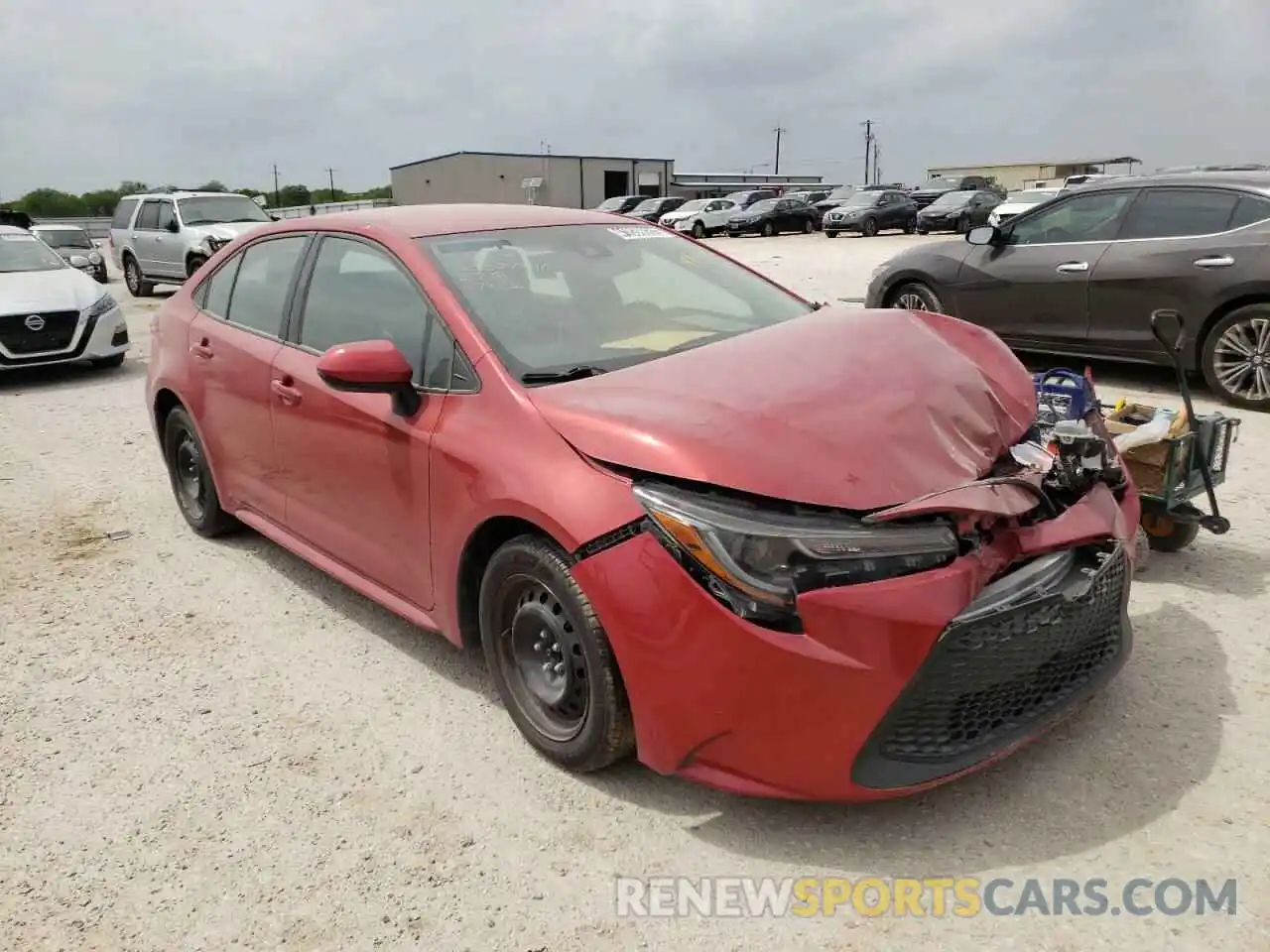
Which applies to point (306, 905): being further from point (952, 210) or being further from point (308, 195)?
point (308, 195)

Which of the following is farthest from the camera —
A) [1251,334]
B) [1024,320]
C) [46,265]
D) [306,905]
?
[46,265]

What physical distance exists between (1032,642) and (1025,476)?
45 centimetres

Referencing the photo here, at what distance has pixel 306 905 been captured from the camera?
243 cm

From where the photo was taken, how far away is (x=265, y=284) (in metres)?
4.21

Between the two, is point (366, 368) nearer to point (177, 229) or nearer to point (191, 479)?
point (191, 479)

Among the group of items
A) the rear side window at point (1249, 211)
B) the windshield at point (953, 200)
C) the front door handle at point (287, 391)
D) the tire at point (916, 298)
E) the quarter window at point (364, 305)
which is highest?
the windshield at point (953, 200)

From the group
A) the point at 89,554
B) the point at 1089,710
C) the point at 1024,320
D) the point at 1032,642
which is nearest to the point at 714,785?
the point at 1032,642

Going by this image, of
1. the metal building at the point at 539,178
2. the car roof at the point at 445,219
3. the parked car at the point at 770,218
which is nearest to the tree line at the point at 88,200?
the metal building at the point at 539,178

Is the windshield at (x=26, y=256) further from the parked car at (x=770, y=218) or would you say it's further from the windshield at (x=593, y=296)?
the parked car at (x=770, y=218)

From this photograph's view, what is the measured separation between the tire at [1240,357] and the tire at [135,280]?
16.5 meters

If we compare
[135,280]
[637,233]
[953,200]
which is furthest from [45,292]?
[953,200]

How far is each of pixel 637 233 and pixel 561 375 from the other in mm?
1344

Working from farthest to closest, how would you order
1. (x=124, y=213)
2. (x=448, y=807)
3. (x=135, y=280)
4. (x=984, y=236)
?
(x=124, y=213)
(x=135, y=280)
(x=984, y=236)
(x=448, y=807)

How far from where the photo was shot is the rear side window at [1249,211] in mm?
6633
